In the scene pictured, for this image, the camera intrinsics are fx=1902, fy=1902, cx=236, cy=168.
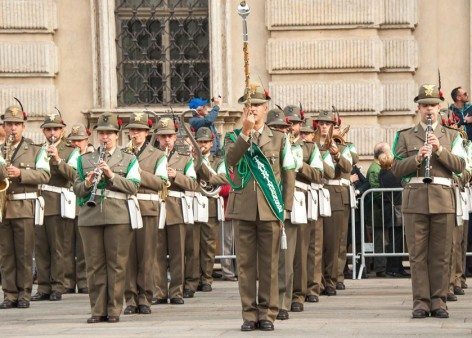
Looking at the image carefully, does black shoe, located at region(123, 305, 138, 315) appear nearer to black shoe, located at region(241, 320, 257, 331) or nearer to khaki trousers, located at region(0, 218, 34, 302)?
khaki trousers, located at region(0, 218, 34, 302)

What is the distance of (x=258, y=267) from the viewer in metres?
17.6

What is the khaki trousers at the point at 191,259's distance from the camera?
73.7ft

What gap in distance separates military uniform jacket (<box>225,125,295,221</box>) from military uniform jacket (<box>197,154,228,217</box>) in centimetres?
510

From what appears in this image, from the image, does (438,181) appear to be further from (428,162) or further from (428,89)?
(428,89)

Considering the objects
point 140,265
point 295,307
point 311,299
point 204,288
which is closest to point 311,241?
point 311,299

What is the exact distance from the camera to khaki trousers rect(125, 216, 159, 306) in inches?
774

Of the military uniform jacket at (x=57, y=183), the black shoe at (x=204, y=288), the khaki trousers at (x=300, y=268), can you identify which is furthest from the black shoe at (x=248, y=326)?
the black shoe at (x=204, y=288)

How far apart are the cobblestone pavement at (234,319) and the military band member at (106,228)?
0.84ft

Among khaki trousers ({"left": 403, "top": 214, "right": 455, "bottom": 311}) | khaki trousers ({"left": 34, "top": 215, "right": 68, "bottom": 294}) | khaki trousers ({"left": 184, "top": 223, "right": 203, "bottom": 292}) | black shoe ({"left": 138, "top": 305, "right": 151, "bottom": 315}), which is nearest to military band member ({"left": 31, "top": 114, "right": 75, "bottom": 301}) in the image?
khaki trousers ({"left": 34, "top": 215, "right": 68, "bottom": 294})

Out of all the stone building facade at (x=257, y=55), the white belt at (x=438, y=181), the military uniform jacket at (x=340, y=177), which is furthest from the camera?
the stone building facade at (x=257, y=55)

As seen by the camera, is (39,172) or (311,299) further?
(311,299)

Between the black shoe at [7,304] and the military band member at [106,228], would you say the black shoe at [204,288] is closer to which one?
the black shoe at [7,304]

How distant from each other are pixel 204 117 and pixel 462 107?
3367 millimetres

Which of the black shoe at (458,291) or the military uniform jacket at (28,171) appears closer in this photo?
the military uniform jacket at (28,171)
